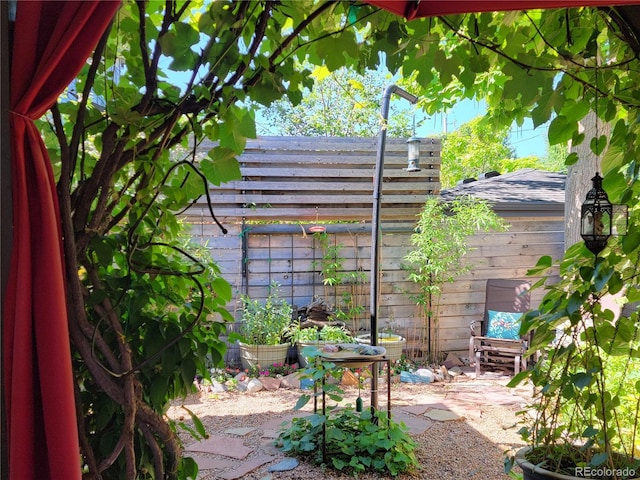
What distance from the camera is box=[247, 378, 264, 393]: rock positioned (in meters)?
4.54

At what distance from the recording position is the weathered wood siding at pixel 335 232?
5.23 metres

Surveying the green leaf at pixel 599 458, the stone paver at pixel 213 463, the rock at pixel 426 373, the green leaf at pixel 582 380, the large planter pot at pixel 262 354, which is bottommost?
the stone paver at pixel 213 463

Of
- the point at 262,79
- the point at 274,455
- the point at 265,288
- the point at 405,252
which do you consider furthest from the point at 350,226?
the point at 262,79

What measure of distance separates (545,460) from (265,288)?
383 centimetres

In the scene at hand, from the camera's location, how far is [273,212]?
5258mm

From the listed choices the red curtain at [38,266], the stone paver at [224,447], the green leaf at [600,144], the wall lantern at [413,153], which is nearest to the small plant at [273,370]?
the stone paver at [224,447]

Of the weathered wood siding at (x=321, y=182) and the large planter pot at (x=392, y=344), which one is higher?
the weathered wood siding at (x=321, y=182)

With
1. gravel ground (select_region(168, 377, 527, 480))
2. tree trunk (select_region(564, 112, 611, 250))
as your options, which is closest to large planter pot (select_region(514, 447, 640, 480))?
gravel ground (select_region(168, 377, 527, 480))

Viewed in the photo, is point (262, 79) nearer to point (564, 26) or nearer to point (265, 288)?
point (564, 26)

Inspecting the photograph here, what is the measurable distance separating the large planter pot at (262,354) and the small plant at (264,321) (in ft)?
0.17

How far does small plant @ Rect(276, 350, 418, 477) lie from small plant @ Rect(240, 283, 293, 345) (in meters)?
1.61

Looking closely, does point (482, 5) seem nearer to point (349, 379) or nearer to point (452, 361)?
point (349, 379)

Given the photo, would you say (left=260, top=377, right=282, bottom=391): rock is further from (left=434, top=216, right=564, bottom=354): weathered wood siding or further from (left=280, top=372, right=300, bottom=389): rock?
(left=434, top=216, right=564, bottom=354): weathered wood siding

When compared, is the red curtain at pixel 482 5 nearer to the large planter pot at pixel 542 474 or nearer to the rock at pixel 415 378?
the large planter pot at pixel 542 474
